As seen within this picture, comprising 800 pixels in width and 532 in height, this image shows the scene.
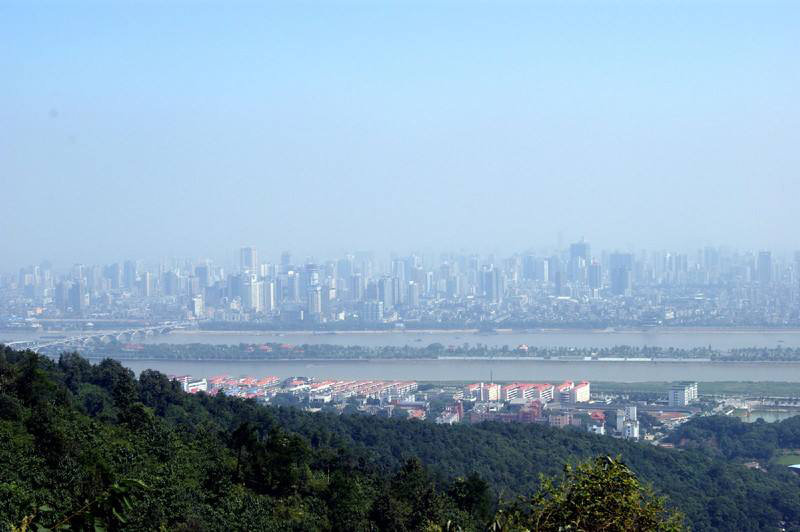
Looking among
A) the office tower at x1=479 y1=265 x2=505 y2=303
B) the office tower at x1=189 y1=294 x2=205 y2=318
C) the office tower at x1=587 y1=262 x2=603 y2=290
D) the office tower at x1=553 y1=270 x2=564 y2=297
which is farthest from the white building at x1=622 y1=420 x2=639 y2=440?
the office tower at x1=587 y1=262 x2=603 y2=290

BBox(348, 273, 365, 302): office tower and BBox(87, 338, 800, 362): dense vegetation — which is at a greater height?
BBox(348, 273, 365, 302): office tower

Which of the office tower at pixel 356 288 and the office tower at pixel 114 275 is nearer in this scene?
the office tower at pixel 356 288

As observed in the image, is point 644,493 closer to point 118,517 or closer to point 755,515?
point 118,517

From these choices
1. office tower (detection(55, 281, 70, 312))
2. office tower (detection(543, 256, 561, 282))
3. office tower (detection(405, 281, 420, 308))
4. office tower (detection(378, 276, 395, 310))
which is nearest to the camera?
office tower (detection(55, 281, 70, 312))

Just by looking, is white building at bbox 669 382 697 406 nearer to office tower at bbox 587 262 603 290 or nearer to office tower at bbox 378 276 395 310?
office tower at bbox 378 276 395 310

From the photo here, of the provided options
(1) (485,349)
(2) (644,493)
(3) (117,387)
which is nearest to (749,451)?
(3) (117,387)

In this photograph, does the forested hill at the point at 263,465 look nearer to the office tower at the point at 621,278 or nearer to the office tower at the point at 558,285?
the office tower at the point at 558,285

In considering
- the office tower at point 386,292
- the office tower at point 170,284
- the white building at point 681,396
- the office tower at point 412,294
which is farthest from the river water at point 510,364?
the office tower at point 170,284
